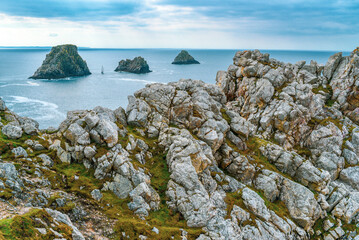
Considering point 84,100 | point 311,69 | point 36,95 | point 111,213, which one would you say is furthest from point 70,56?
point 111,213

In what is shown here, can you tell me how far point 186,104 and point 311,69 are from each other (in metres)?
55.4

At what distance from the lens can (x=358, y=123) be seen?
55.6 metres

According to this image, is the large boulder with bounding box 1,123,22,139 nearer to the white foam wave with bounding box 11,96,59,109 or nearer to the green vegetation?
the green vegetation

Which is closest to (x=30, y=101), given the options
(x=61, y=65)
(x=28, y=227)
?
(x=61, y=65)

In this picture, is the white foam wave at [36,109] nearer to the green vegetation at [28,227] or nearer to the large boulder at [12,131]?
the large boulder at [12,131]

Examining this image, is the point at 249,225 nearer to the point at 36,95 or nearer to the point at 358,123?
the point at 358,123

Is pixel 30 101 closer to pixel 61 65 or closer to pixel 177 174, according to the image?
pixel 61 65

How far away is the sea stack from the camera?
16301 centimetres

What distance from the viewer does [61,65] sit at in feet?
566

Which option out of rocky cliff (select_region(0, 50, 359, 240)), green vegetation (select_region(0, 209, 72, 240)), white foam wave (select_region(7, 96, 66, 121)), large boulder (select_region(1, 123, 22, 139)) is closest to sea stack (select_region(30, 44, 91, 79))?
white foam wave (select_region(7, 96, 66, 121))

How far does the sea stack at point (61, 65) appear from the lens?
163 meters

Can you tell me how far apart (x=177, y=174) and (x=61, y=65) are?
18147 cm

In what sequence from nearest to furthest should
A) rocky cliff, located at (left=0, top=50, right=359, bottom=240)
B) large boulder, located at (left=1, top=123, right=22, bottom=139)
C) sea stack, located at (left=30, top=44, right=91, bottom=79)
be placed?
1. rocky cliff, located at (left=0, top=50, right=359, bottom=240)
2. large boulder, located at (left=1, top=123, right=22, bottom=139)
3. sea stack, located at (left=30, top=44, right=91, bottom=79)

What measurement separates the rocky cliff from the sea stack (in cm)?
15652
